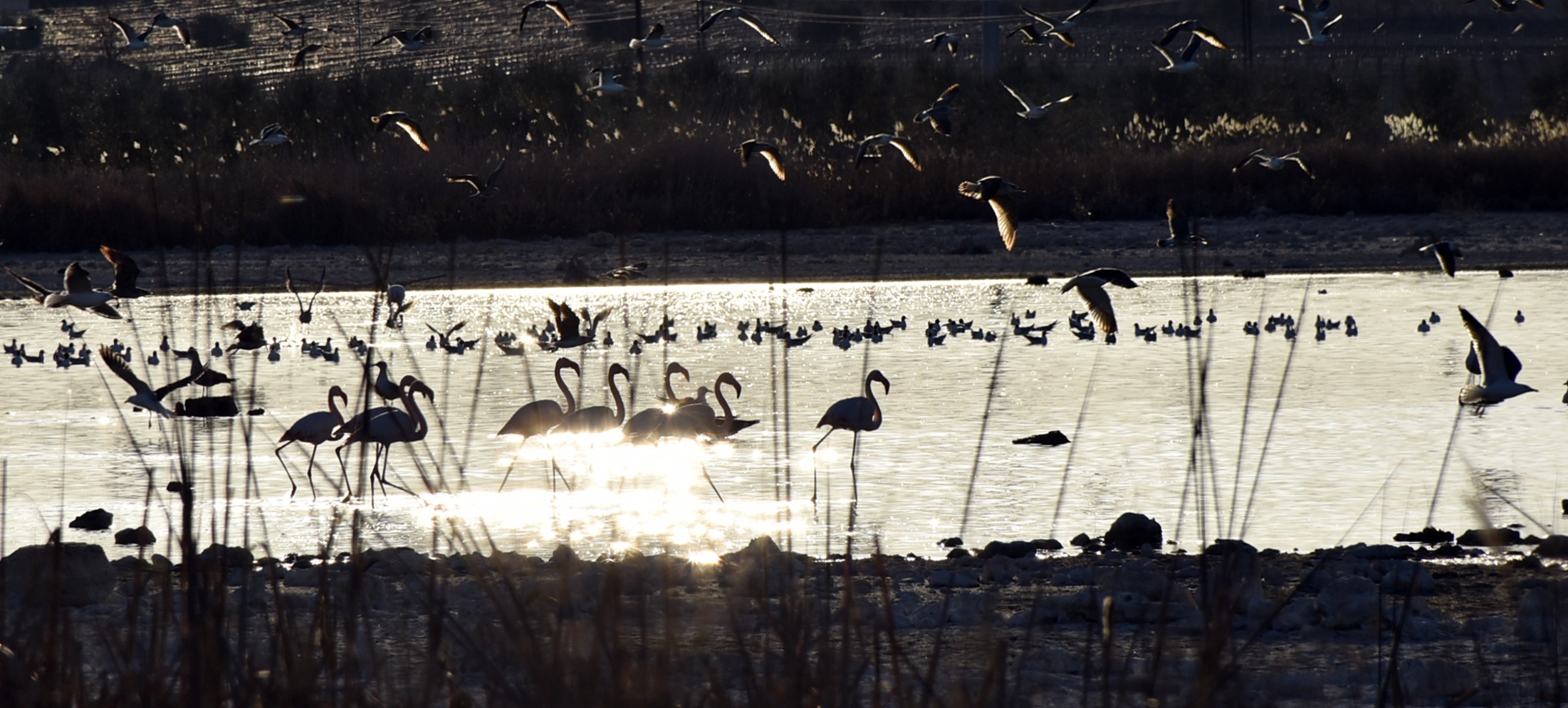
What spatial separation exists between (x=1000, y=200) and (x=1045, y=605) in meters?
5.58

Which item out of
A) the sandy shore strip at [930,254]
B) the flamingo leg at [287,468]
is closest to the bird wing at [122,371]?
the flamingo leg at [287,468]

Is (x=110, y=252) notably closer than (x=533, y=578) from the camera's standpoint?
No

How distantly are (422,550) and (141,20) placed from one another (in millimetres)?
66081

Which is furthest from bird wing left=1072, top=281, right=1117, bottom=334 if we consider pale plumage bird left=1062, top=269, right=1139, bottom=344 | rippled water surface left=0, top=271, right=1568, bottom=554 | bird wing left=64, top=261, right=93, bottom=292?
bird wing left=64, top=261, right=93, bottom=292

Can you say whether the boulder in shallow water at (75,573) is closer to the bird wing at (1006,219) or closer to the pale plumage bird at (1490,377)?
the pale plumage bird at (1490,377)

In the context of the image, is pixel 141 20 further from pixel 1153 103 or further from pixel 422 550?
pixel 422 550

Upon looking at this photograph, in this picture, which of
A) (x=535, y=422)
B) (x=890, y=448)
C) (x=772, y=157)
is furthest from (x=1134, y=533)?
(x=772, y=157)

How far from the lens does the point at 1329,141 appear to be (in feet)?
89.9

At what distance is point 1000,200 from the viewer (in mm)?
11375

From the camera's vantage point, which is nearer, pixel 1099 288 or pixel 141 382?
pixel 141 382

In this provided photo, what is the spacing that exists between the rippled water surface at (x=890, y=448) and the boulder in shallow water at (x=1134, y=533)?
0.85 ft

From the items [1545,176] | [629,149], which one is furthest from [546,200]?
[1545,176]

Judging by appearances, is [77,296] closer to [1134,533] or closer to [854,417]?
[854,417]

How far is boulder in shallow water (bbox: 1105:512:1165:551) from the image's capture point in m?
7.32
